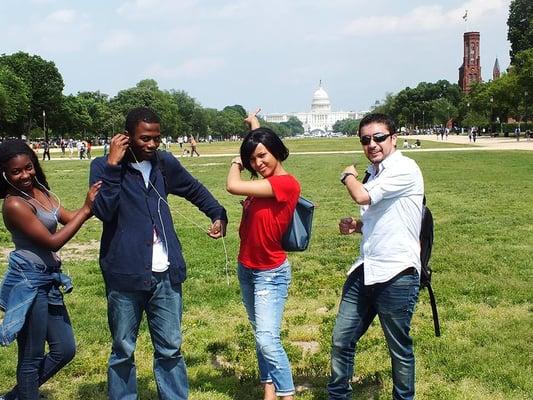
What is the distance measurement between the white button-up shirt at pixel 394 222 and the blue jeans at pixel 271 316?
607 mm

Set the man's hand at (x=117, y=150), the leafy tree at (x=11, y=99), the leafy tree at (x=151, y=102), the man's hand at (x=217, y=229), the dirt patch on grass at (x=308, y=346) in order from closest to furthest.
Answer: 1. the man's hand at (x=117, y=150)
2. the man's hand at (x=217, y=229)
3. the dirt patch on grass at (x=308, y=346)
4. the leafy tree at (x=11, y=99)
5. the leafy tree at (x=151, y=102)

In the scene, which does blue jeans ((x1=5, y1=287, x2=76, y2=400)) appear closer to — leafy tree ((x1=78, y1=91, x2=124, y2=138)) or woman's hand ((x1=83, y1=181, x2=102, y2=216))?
woman's hand ((x1=83, y1=181, x2=102, y2=216))

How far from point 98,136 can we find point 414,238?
108m

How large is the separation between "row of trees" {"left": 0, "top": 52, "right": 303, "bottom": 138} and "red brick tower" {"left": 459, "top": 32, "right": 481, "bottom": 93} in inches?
2252

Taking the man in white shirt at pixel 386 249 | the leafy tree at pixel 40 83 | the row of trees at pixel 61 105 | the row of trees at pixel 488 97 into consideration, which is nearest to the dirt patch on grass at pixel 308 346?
the man in white shirt at pixel 386 249

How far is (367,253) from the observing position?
12.6 ft

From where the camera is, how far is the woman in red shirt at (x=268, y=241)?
3988 millimetres

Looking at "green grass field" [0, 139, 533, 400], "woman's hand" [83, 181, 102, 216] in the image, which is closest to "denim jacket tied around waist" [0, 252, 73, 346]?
"woman's hand" [83, 181, 102, 216]

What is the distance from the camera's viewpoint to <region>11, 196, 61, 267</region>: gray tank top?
3855mm

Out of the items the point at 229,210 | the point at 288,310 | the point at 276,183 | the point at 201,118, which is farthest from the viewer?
the point at 201,118

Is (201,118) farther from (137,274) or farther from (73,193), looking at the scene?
(137,274)

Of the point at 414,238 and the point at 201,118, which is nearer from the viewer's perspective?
the point at 414,238

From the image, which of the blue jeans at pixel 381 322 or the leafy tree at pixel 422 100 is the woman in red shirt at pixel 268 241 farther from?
the leafy tree at pixel 422 100

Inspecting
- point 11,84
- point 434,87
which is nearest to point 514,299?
point 11,84
